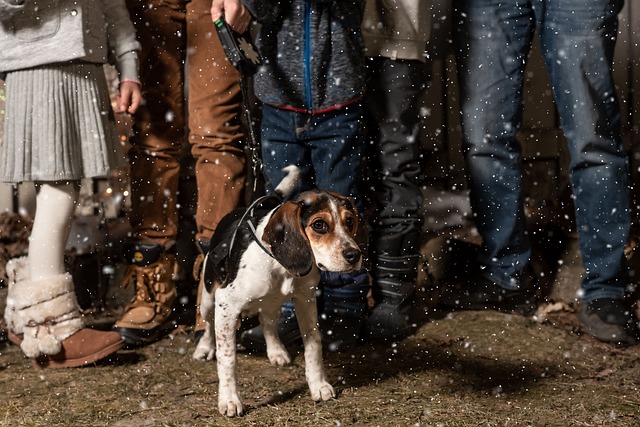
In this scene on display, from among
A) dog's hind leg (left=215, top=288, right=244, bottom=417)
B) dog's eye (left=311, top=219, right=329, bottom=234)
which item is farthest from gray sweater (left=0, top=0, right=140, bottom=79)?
dog's eye (left=311, top=219, right=329, bottom=234)

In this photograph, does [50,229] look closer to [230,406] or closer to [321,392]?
[230,406]

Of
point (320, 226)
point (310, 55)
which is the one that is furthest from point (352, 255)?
point (310, 55)

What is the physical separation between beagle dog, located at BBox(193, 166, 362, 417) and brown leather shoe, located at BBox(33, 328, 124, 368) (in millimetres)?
572

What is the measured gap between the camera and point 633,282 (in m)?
3.65

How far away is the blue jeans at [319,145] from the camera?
2.96 m

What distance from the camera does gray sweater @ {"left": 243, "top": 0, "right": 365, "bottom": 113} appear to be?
289cm

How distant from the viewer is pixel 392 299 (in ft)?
10.9

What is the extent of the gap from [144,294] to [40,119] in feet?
3.06

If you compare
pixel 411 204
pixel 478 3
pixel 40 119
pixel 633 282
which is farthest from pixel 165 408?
pixel 633 282

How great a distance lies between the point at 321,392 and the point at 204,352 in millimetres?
714

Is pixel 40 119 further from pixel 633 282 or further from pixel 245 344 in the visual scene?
pixel 633 282

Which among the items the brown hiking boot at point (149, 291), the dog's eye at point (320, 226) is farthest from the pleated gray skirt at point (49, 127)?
the dog's eye at point (320, 226)

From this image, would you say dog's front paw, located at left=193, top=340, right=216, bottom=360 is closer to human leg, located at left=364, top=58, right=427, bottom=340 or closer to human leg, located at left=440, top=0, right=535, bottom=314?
human leg, located at left=364, top=58, right=427, bottom=340

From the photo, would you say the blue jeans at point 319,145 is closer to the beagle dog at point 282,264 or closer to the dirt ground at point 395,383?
the beagle dog at point 282,264
